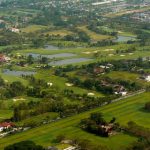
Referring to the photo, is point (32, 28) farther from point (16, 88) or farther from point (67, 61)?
point (16, 88)

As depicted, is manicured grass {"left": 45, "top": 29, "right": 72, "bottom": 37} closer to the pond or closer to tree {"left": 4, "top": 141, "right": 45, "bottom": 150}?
the pond

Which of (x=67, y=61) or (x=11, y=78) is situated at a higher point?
(x=11, y=78)

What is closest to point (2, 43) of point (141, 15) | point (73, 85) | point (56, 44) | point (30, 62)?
point (56, 44)

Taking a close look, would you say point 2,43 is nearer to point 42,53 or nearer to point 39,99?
point 42,53

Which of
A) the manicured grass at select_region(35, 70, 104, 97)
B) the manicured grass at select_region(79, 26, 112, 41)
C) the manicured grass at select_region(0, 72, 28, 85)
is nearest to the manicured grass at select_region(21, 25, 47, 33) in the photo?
the manicured grass at select_region(79, 26, 112, 41)

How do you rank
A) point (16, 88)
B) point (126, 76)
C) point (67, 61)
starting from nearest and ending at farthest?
point (16, 88) < point (126, 76) < point (67, 61)

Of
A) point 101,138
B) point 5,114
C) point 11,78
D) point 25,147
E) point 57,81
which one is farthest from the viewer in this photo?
A: point 11,78

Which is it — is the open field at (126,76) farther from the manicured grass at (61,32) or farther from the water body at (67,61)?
the manicured grass at (61,32)

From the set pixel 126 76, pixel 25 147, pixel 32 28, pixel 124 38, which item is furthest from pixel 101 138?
pixel 32 28
